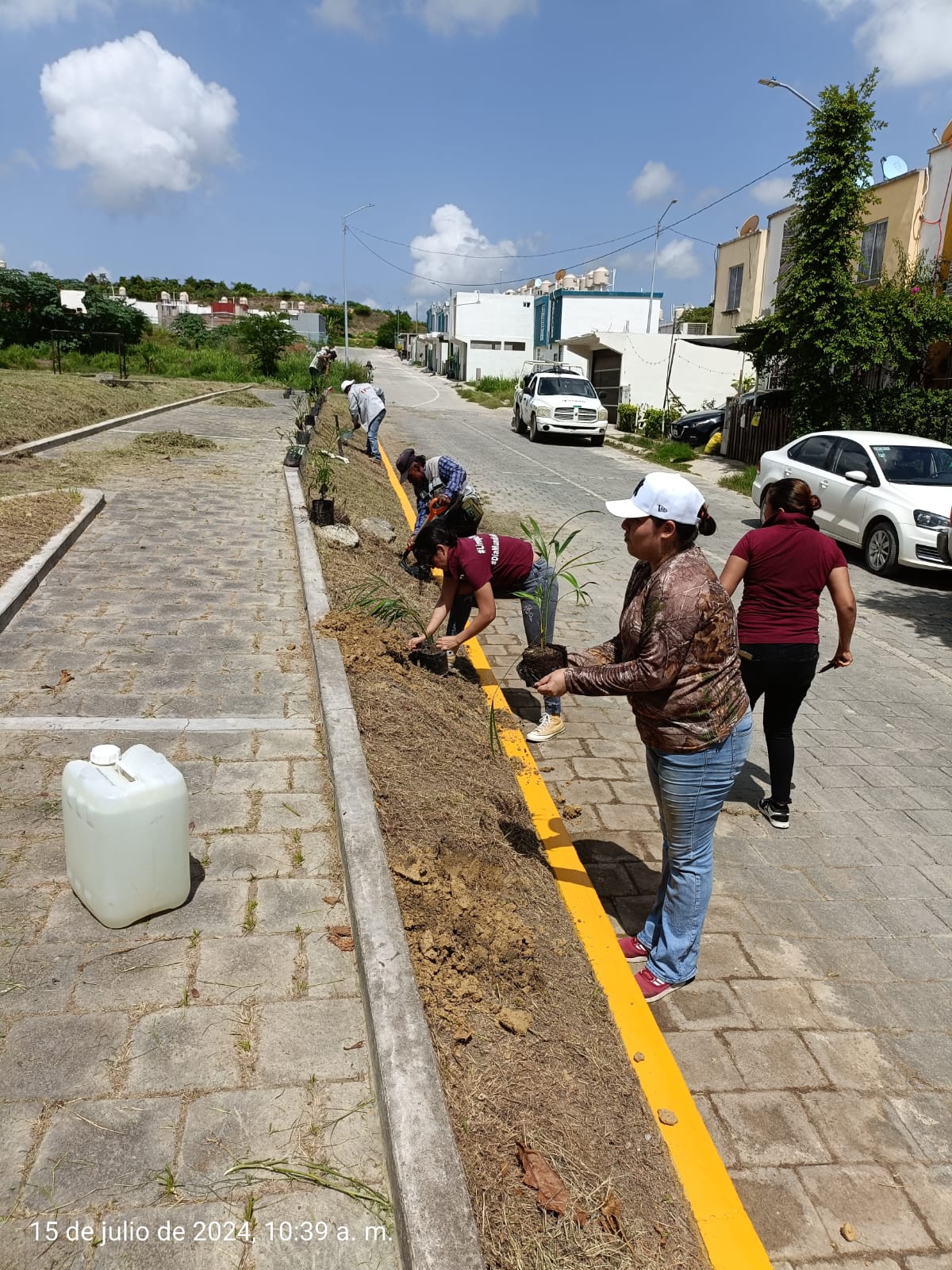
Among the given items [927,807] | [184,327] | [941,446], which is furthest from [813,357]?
[184,327]

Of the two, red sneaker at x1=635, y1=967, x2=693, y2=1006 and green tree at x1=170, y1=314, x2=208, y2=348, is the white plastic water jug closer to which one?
red sneaker at x1=635, y1=967, x2=693, y2=1006

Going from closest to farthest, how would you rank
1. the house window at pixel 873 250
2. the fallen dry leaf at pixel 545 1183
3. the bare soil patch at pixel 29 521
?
the fallen dry leaf at pixel 545 1183 < the bare soil patch at pixel 29 521 < the house window at pixel 873 250

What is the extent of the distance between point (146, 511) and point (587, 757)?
21.0 feet

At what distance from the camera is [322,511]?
9.54 meters

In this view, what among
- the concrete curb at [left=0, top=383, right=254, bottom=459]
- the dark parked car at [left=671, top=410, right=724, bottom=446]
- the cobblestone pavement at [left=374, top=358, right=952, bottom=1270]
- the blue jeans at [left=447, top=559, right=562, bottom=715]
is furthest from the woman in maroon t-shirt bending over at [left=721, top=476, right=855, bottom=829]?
the dark parked car at [left=671, top=410, right=724, bottom=446]

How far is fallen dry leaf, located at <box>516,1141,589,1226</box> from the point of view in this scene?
7.81ft

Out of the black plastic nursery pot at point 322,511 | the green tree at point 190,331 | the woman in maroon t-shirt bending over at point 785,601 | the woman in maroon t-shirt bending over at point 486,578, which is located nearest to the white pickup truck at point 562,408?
the black plastic nursery pot at point 322,511

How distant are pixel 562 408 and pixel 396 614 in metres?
20.1

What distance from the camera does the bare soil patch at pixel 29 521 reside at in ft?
24.2

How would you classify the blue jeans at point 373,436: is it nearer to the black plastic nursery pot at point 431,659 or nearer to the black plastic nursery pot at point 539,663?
the black plastic nursery pot at point 431,659

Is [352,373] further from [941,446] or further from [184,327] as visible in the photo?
[941,446]

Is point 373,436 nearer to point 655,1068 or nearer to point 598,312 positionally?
point 655,1068

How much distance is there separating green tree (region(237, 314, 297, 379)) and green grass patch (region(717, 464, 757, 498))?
2191 centimetres

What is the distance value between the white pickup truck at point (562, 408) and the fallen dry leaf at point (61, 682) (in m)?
21.4
